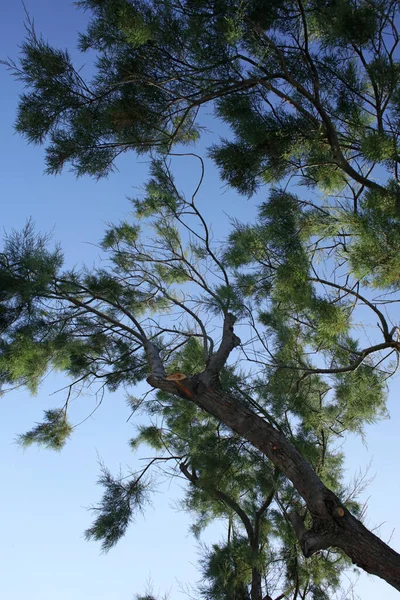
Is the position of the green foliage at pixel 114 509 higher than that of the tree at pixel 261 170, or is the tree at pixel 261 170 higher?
the tree at pixel 261 170

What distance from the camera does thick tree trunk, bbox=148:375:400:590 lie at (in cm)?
179

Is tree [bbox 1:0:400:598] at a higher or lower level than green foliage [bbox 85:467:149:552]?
higher

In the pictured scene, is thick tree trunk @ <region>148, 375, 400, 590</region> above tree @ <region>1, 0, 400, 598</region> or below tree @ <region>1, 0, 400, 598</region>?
below

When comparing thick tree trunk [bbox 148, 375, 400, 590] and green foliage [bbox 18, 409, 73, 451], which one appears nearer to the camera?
thick tree trunk [bbox 148, 375, 400, 590]

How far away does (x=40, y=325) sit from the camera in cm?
258

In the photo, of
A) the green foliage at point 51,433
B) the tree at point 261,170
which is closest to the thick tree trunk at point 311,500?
the tree at point 261,170

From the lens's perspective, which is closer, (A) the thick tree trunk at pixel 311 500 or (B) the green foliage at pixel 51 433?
(A) the thick tree trunk at pixel 311 500

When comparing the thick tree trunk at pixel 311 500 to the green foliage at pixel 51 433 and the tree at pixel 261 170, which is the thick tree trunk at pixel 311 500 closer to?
the tree at pixel 261 170

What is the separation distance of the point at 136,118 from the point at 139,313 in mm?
1291

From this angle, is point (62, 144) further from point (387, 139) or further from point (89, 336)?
point (387, 139)

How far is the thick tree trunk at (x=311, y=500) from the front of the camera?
5.86 feet

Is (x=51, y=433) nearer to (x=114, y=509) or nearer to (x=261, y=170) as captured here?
(x=114, y=509)

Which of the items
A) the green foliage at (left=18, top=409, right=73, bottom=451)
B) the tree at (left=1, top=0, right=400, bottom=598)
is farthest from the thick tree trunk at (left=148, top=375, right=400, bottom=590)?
the green foliage at (left=18, top=409, right=73, bottom=451)

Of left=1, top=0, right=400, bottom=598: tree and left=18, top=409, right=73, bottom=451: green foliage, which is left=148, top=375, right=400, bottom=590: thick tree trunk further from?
left=18, top=409, right=73, bottom=451: green foliage
